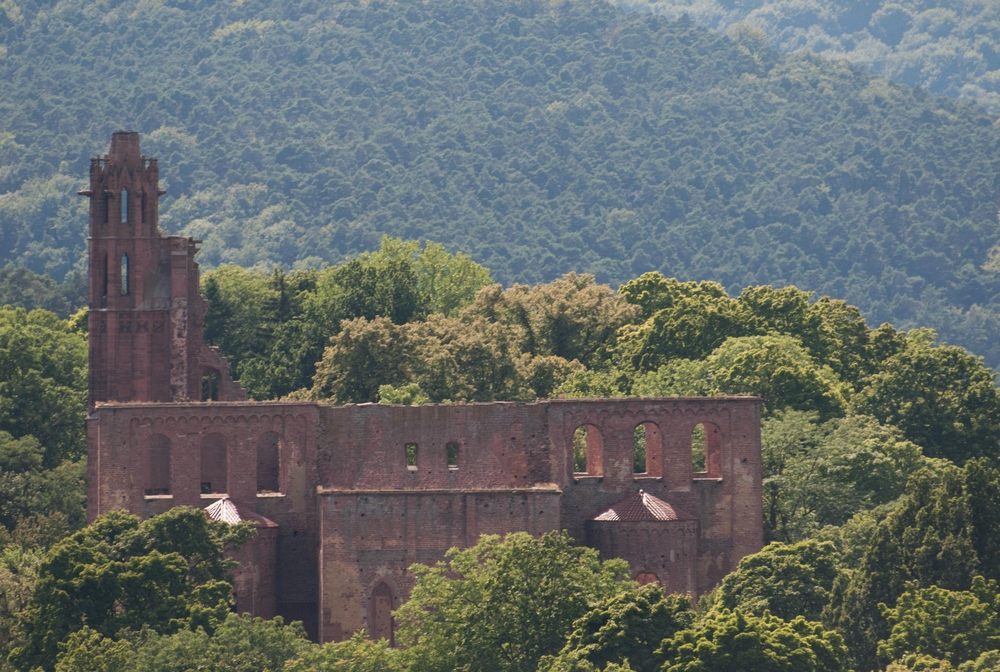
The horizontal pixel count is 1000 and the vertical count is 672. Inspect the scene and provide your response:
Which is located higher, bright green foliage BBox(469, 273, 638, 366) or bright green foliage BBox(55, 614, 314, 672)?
bright green foliage BBox(469, 273, 638, 366)

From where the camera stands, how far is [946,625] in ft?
231

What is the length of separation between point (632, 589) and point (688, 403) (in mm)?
12755

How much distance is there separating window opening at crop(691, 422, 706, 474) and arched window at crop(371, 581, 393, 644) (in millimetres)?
12554

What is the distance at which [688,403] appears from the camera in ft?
268

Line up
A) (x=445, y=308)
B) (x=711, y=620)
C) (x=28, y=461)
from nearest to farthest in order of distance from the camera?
(x=711, y=620) → (x=28, y=461) → (x=445, y=308)

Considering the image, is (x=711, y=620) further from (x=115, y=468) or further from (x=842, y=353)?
(x=842, y=353)

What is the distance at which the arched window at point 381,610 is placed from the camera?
77.2m

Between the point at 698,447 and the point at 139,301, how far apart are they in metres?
18.2

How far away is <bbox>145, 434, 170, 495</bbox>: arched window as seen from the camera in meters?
82.2

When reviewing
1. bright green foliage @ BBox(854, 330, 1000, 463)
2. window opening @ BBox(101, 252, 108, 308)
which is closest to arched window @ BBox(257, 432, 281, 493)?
window opening @ BBox(101, 252, 108, 308)

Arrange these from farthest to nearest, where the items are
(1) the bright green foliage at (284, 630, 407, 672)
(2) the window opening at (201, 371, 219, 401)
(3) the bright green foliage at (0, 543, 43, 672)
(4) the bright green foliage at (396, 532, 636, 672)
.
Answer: (2) the window opening at (201, 371, 219, 401) < (3) the bright green foliage at (0, 543, 43, 672) < (4) the bright green foliage at (396, 532, 636, 672) < (1) the bright green foliage at (284, 630, 407, 672)

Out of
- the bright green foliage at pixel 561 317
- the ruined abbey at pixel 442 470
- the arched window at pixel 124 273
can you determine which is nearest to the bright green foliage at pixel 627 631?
the ruined abbey at pixel 442 470

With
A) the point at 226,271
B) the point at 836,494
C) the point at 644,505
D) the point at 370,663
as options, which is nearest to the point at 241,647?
the point at 370,663

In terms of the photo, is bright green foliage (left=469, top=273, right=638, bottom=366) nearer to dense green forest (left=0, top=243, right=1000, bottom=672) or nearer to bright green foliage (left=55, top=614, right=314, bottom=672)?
dense green forest (left=0, top=243, right=1000, bottom=672)
